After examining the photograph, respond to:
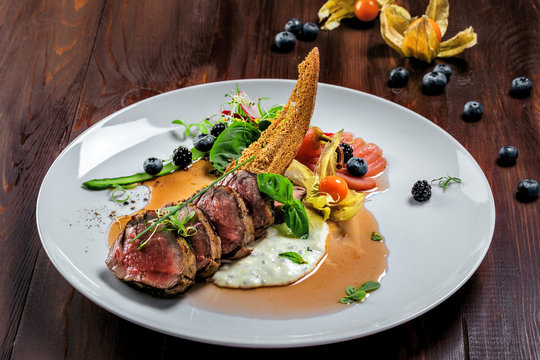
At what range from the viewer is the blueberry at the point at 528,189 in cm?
357

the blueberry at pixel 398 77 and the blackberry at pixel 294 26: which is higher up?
the blackberry at pixel 294 26

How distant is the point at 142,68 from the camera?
4629mm

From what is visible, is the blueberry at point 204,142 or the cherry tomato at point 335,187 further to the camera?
the blueberry at point 204,142

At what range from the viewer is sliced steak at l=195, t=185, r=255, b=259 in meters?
2.92

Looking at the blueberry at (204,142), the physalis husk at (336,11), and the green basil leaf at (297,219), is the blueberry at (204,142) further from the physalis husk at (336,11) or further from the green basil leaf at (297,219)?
the physalis husk at (336,11)

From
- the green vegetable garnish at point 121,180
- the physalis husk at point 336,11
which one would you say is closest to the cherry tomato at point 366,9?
the physalis husk at point 336,11

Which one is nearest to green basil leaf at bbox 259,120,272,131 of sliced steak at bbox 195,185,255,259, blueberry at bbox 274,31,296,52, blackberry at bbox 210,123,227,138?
blackberry at bbox 210,123,227,138

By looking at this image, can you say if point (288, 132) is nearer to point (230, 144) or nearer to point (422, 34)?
point (230, 144)

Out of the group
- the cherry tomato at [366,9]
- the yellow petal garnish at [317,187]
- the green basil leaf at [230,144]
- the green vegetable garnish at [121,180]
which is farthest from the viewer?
the cherry tomato at [366,9]

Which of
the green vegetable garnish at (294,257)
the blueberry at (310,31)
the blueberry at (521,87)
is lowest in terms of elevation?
the blueberry at (521,87)

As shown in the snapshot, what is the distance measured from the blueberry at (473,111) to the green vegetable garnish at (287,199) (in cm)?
169

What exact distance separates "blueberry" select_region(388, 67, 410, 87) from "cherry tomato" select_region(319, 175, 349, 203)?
142 centimetres

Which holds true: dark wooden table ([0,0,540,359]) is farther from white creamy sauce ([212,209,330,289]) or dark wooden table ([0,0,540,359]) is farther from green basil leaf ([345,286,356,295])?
white creamy sauce ([212,209,330,289])

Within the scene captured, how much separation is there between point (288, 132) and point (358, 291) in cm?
107
